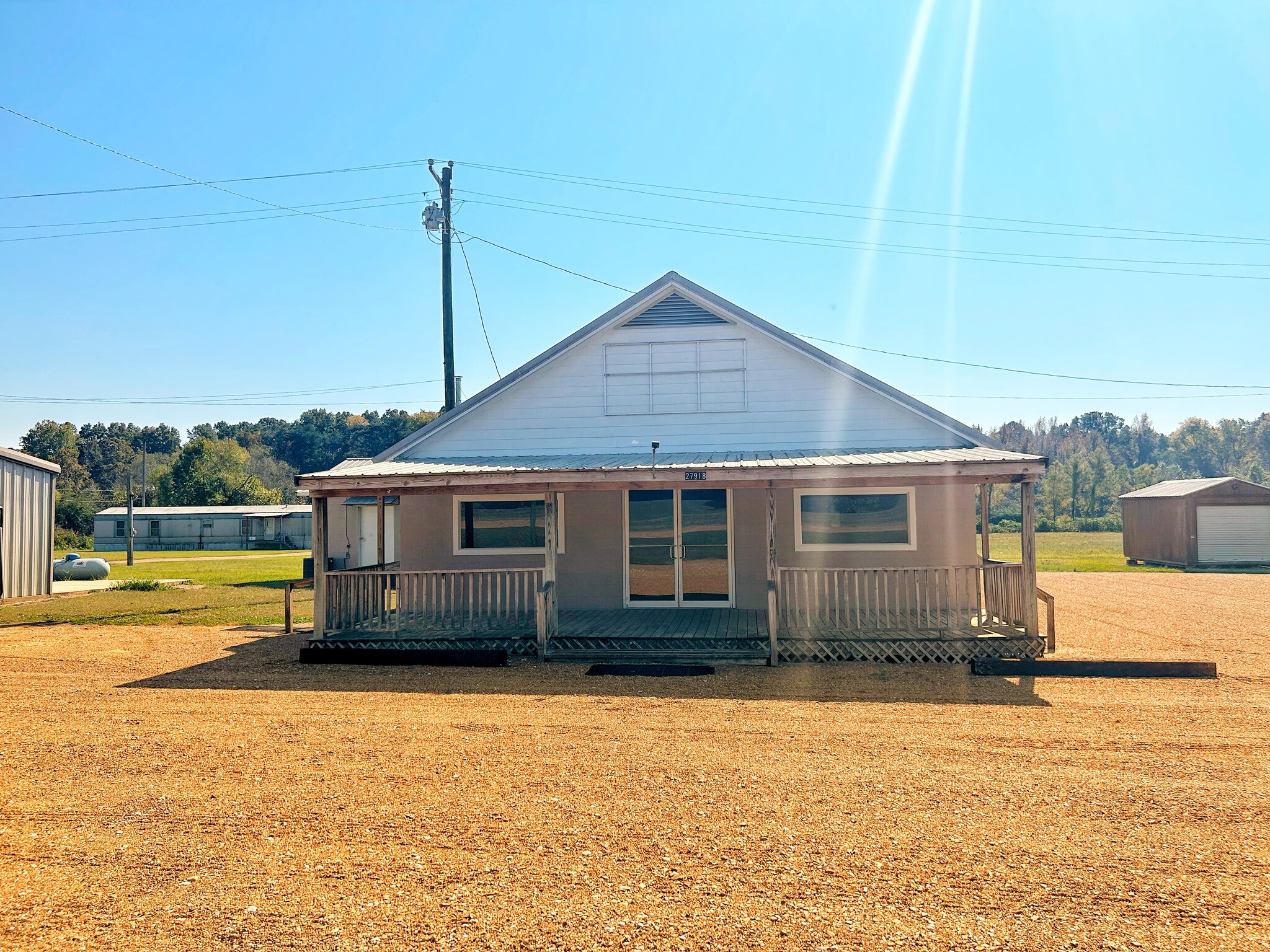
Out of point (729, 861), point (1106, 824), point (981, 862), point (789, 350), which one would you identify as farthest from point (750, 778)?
point (789, 350)

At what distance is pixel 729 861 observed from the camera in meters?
4.56

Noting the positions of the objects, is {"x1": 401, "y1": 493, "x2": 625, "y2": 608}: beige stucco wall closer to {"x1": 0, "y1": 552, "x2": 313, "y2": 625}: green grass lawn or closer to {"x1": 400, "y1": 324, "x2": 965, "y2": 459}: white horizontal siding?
{"x1": 400, "y1": 324, "x2": 965, "y2": 459}: white horizontal siding

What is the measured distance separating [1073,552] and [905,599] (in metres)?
A: 25.3

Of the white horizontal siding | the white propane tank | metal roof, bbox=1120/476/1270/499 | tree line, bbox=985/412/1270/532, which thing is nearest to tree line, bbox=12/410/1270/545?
tree line, bbox=985/412/1270/532

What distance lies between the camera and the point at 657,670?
9.95 m

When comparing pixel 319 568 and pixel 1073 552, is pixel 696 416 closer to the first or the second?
pixel 319 568

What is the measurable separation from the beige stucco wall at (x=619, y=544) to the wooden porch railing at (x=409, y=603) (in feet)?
2.40

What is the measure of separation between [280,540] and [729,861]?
47.2 meters

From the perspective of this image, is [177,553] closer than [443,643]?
No

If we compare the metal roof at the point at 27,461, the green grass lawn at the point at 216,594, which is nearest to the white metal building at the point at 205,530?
the green grass lawn at the point at 216,594

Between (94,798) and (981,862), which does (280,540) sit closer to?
(94,798)

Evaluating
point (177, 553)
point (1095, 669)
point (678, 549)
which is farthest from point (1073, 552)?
point (177, 553)

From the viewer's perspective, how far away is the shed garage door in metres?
24.9

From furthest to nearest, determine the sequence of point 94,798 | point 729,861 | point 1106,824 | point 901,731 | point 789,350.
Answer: point 789,350, point 901,731, point 94,798, point 1106,824, point 729,861
